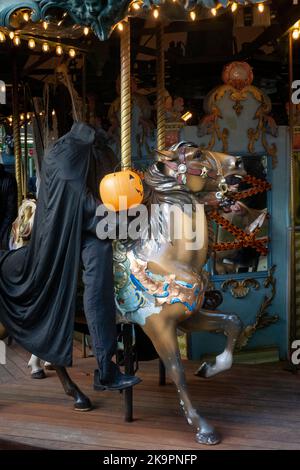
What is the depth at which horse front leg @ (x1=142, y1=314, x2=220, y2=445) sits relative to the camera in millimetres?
3299

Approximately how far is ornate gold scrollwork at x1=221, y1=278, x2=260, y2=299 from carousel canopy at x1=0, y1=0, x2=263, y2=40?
265 cm

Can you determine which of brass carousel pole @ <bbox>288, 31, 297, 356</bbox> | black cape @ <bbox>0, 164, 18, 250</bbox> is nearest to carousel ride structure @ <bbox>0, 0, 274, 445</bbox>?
brass carousel pole @ <bbox>288, 31, 297, 356</bbox>

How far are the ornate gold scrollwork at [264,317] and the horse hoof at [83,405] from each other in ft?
6.81

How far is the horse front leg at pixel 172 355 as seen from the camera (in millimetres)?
3299

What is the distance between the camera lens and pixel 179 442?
3266 mm

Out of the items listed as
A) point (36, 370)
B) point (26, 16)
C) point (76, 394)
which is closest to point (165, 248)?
point (76, 394)

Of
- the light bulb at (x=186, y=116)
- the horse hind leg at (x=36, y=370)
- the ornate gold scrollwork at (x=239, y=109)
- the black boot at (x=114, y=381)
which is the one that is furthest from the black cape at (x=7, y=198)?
the black boot at (x=114, y=381)

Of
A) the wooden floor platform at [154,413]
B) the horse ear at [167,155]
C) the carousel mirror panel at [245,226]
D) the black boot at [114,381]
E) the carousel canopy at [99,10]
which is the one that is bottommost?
the wooden floor platform at [154,413]

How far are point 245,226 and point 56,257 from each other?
8.12ft

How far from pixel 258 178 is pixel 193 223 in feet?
7.45

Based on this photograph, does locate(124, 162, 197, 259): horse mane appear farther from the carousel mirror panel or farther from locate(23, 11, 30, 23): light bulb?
the carousel mirror panel

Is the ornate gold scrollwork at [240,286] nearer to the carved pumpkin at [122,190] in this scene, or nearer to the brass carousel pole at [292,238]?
the brass carousel pole at [292,238]
